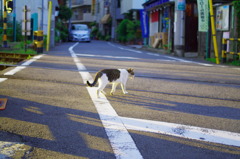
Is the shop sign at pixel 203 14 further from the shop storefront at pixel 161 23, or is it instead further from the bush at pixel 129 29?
the bush at pixel 129 29

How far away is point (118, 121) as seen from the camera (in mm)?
4363

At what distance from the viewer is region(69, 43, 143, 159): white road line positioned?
3244 millimetres

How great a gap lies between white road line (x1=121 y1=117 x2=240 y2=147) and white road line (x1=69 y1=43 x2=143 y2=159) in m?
0.14

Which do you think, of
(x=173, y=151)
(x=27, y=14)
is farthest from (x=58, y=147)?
(x=27, y=14)

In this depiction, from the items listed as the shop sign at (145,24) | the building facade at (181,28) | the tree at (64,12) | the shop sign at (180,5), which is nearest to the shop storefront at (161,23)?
the building facade at (181,28)

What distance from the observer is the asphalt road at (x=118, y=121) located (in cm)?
334

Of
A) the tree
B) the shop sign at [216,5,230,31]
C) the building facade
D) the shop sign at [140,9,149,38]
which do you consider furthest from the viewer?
the tree

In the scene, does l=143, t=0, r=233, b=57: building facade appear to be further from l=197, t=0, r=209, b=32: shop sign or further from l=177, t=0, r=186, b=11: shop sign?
l=197, t=0, r=209, b=32: shop sign

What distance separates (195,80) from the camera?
8.62 m

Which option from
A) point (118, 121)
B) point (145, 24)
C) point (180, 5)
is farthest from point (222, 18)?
point (145, 24)

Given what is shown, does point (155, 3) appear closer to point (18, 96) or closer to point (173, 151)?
point (18, 96)

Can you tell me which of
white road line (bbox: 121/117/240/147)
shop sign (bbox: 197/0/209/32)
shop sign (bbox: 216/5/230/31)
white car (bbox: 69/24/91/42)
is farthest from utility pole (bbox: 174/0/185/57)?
white car (bbox: 69/24/91/42)

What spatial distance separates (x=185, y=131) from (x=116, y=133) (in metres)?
0.73

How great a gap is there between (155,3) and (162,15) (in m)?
1.01
